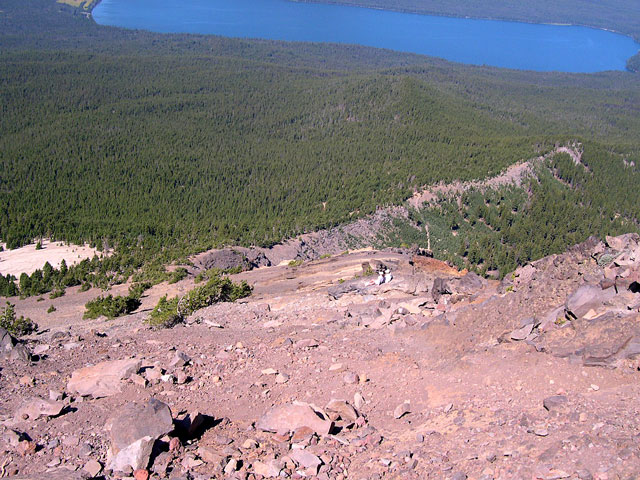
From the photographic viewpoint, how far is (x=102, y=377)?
52.7 feet

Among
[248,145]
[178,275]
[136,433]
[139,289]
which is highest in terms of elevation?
[136,433]

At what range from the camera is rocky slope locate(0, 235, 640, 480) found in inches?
459

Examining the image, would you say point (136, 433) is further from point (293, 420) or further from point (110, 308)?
point (110, 308)

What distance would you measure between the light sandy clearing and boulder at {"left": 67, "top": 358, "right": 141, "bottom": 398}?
1763 inches

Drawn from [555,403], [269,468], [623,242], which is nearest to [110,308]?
[269,468]

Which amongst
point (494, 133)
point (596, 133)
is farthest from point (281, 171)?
point (596, 133)

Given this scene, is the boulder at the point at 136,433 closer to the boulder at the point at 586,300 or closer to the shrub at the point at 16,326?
the boulder at the point at 586,300

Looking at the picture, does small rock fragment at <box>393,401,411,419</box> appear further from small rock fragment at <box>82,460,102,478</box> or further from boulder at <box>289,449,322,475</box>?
small rock fragment at <box>82,460,102,478</box>

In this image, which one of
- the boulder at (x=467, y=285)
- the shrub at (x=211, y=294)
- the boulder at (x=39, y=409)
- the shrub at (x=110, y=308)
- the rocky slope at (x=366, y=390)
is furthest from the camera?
the shrub at (x=110, y=308)

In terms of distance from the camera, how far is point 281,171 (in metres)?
102

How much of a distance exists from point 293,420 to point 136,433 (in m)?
3.36

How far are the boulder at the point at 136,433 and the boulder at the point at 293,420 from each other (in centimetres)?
216

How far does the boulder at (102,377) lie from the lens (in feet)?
51.2

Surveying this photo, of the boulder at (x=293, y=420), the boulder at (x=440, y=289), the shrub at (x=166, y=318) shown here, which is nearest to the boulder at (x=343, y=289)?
the boulder at (x=440, y=289)
